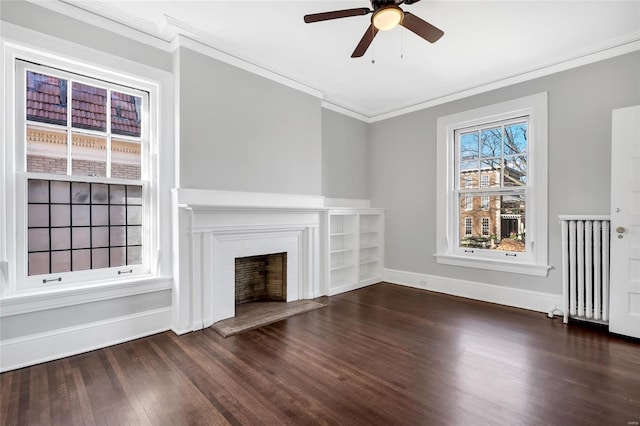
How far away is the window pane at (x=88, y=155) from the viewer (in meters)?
2.70

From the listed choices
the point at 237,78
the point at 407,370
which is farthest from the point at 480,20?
the point at 407,370

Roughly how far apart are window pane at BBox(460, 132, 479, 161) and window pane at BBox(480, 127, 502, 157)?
0.09m

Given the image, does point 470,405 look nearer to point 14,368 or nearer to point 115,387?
point 115,387

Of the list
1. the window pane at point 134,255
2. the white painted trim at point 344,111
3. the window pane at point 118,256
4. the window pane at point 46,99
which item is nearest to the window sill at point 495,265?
the white painted trim at point 344,111

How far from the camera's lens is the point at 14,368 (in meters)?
2.31

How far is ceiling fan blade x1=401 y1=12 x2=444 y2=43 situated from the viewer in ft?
7.33

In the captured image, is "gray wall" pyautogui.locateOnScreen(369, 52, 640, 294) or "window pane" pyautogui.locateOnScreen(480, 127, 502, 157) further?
"window pane" pyautogui.locateOnScreen(480, 127, 502, 157)

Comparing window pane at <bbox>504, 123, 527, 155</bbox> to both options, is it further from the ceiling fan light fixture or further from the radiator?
the ceiling fan light fixture

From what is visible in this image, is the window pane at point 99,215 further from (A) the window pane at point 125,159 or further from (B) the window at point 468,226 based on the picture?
(B) the window at point 468,226

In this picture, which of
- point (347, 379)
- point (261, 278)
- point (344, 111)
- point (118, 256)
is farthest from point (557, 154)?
point (118, 256)

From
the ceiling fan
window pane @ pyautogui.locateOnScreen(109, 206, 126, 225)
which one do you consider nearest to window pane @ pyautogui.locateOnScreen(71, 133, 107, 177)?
window pane @ pyautogui.locateOnScreen(109, 206, 126, 225)

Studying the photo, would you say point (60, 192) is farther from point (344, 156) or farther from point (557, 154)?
point (557, 154)

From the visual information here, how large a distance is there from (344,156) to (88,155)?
351 cm

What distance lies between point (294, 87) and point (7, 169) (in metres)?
3.07
